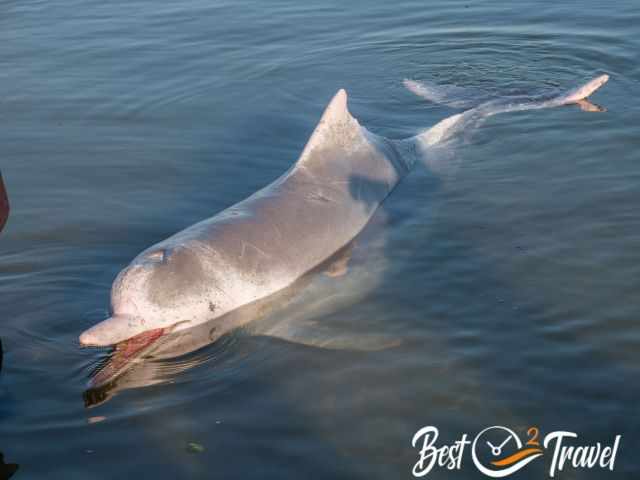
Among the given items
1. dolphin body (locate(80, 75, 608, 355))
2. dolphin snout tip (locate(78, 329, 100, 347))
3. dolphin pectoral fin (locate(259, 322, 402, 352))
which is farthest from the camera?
dolphin body (locate(80, 75, 608, 355))

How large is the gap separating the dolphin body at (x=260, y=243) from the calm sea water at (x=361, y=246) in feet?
1.02

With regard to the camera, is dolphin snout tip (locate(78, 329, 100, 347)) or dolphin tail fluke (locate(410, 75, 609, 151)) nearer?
dolphin snout tip (locate(78, 329, 100, 347))

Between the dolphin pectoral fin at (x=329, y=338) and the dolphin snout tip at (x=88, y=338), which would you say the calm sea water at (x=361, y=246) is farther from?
the dolphin snout tip at (x=88, y=338)

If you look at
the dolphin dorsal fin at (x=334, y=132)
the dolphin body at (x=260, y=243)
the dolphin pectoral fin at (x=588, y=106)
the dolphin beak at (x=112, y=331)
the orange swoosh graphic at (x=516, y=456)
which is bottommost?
the orange swoosh graphic at (x=516, y=456)

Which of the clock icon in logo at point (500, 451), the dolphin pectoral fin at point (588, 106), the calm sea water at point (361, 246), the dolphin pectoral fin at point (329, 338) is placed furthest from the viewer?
the dolphin pectoral fin at point (588, 106)

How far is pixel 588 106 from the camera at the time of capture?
38.9ft

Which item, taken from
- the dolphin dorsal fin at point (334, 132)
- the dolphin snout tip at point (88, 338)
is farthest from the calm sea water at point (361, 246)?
the dolphin dorsal fin at point (334, 132)

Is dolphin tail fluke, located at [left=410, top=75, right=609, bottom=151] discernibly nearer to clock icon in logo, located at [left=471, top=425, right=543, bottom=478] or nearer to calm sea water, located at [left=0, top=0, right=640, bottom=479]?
calm sea water, located at [left=0, top=0, right=640, bottom=479]

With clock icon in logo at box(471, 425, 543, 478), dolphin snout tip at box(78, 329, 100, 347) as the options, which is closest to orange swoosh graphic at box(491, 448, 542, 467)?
clock icon in logo at box(471, 425, 543, 478)

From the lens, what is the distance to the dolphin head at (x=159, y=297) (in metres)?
6.99

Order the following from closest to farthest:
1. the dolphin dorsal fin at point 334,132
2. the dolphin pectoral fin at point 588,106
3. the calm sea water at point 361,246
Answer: the calm sea water at point 361,246 < the dolphin dorsal fin at point 334,132 < the dolphin pectoral fin at point 588,106

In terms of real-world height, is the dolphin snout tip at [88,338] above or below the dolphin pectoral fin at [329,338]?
above

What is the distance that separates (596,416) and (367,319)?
2106 mm

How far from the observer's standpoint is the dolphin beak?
21.9 feet
